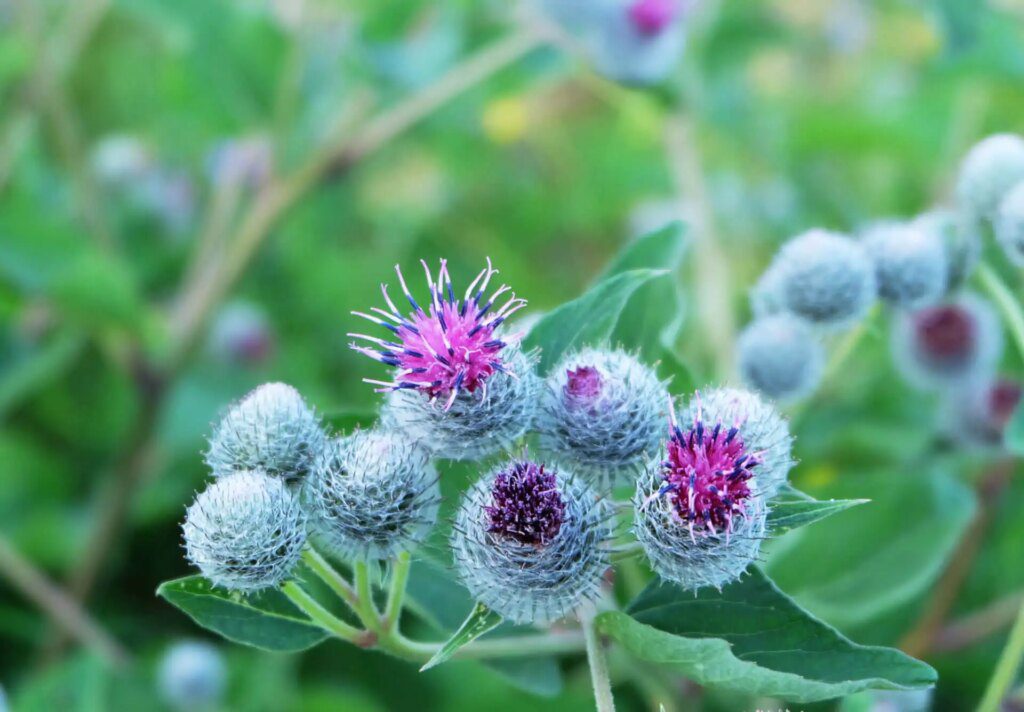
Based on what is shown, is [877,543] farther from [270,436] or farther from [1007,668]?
[270,436]

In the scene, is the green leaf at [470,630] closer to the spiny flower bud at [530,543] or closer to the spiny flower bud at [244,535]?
the spiny flower bud at [530,543]

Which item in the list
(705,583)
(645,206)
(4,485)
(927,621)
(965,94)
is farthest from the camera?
(645,206)

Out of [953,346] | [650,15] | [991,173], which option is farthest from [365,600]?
[650,15]

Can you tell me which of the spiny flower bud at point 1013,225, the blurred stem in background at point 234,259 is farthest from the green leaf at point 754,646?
the blurred stem in background at point 234,259

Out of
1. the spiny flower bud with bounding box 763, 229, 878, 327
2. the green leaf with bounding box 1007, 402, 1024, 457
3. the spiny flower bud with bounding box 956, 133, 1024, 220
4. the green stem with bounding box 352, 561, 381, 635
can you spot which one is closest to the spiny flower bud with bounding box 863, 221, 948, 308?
the spiny flower bud with bounding box 763, 229, 878, 327

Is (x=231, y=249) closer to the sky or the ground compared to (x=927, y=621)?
closer to the sky

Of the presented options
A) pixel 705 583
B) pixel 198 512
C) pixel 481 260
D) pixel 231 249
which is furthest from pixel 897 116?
pixel 198 512

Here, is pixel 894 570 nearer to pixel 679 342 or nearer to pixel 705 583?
pixel 705 583
